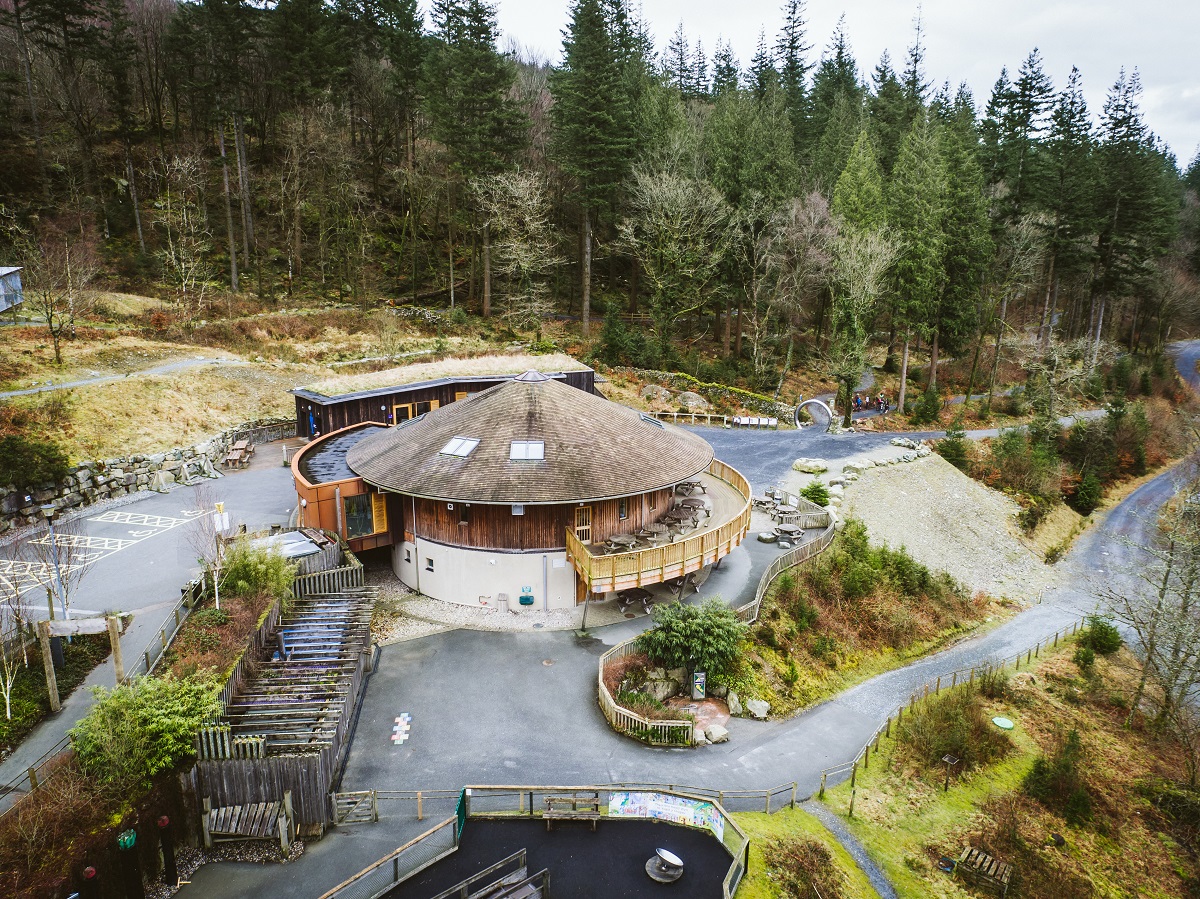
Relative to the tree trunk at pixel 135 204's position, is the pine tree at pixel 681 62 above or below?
above

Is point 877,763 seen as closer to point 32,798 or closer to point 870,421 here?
point 32,798

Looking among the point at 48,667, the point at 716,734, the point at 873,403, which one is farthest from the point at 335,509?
the point at 873,403

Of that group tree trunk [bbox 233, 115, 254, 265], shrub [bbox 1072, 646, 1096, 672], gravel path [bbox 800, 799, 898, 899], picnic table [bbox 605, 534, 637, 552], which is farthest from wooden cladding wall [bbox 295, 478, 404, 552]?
tree trunk [bbox 233, 115, 254, 265]

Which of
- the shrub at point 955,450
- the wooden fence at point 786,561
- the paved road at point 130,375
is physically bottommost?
the wooden fence at point 786,561

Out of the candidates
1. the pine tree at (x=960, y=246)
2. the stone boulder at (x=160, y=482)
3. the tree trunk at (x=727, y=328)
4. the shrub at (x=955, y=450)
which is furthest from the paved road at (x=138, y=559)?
the pine tree at (x=960, y=246)

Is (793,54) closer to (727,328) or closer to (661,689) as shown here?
(727,328)

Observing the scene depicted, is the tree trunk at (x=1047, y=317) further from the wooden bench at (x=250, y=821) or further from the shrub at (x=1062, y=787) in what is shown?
the wooden bench at (x=250, y=821)

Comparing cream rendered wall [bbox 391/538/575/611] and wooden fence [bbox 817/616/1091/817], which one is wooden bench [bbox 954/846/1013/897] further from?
cream rendered wall [bbox 391/538/575/611]
